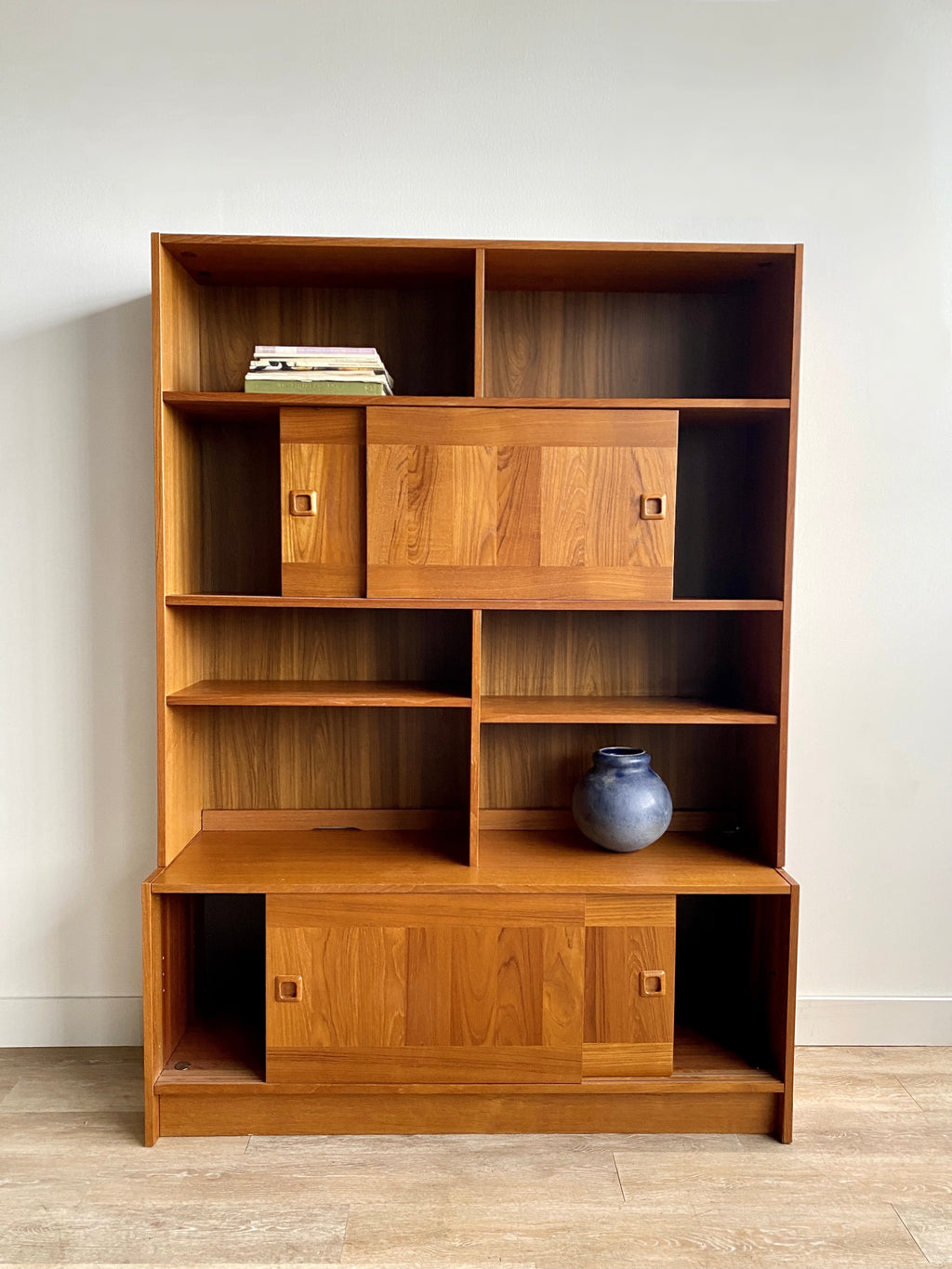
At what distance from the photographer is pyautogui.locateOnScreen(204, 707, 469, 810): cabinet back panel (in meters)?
2.15

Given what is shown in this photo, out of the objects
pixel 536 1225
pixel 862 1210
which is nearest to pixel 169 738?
pixel 536 1225

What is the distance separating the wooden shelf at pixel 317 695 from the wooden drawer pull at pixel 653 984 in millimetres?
649

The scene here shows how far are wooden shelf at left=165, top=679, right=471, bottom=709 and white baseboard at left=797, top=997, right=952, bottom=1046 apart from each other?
1183 millimetres

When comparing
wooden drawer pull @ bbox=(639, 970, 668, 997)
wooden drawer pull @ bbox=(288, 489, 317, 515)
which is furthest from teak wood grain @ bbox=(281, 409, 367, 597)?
wooden drawer pull @ bbox=(639, 970, 668, 997)

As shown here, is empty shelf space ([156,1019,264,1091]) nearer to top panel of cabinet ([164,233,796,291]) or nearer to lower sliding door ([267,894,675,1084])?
lower sliding door ([267,894,675,1084])

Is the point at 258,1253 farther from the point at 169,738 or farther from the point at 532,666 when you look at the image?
the point at 532,666

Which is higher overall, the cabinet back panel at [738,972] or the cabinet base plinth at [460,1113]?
the cabinet back panel at [738,972]

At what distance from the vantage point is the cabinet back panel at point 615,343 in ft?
6.86

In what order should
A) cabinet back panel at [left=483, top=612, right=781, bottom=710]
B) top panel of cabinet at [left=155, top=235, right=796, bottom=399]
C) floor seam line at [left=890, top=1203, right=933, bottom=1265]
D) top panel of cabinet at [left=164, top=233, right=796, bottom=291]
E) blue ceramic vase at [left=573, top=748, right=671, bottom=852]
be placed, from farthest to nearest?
cabinet back panel at [left=483, top=612, right=781, bottom=710] < top panel of cabinet at [left=155, top=235, right=796, bottom=399] < blue ceramic vase at [left=573, top=748, right=671, bottom=852] < top panel of cabinet at [left=164, top=233, right=796, bottom=291] < floor seam line at [left=890, top=1203, right=933, bottom=1265]

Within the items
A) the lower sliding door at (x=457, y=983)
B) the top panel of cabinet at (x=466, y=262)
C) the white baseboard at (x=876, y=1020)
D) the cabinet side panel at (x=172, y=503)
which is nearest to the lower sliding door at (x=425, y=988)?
the lower sliding door at (x=457, y=983)

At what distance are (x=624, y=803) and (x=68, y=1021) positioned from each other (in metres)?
1.42

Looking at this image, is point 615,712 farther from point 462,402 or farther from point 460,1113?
point 460,1113

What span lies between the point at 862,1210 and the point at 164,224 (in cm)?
244

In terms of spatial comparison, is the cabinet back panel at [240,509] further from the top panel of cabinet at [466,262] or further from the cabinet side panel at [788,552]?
the cabinet side panel at [788,552]
